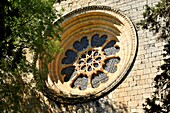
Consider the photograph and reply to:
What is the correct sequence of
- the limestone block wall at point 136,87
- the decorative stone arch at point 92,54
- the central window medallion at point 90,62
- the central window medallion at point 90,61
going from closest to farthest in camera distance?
the limestone block wall at point 136,87, the decorative stone arch at point 92,54, the central window medallion at point 90,61, the central window medallion at point 90,62

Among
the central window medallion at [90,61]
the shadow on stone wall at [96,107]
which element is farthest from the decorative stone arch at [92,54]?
the shadow on stone wall at [96,107]

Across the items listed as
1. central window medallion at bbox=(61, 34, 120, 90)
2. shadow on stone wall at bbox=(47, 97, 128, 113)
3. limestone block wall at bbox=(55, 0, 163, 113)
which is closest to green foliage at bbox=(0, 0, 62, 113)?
shadow on stone wall at bbox=(47, 97, 128, 113)

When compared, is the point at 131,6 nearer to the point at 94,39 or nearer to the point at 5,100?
the point at 94,39

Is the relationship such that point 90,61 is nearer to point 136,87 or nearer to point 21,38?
point 136,87

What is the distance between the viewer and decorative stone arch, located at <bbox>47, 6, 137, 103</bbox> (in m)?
8.77

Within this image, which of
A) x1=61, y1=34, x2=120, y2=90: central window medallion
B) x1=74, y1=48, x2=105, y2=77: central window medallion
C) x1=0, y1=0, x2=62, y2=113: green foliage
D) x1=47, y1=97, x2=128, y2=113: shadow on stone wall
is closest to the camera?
x1=0, y1=0, x2=62, y2=113: green foliage

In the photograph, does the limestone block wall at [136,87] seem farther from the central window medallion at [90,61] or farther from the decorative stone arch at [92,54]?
the central window medallion at [90,61]

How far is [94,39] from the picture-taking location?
10102 millimetres

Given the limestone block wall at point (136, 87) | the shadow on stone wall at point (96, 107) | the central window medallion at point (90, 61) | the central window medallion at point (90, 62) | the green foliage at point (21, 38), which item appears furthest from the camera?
the central window medallion at point (90, 62)

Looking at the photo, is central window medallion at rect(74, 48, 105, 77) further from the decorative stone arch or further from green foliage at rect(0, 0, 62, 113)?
green foliage at rect(0, 0, 62, 113)

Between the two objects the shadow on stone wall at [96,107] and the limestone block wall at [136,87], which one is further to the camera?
the shadow on stone wall at [96,107]

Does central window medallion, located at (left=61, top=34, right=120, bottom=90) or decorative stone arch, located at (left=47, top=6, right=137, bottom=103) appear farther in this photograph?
central window medallion, located at (left=61, top=34, right=120, bottom=90)

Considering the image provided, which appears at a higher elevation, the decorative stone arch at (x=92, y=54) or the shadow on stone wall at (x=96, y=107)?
the decorative stone arch at (x=92, y=54)

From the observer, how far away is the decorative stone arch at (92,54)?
877cm
